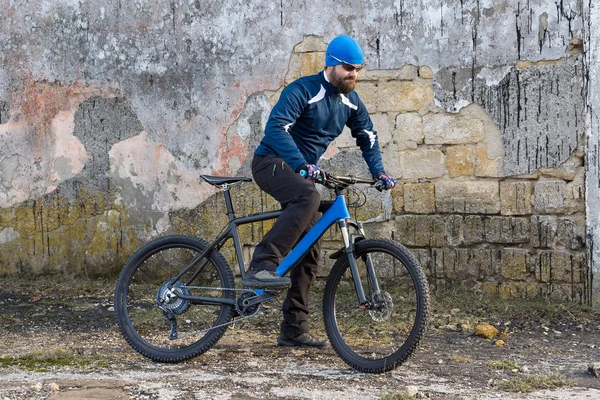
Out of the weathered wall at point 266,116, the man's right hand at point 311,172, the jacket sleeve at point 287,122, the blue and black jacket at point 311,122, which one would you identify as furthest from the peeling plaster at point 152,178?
the man's right hand at point 311,172

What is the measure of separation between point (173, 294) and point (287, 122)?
48.4 inches

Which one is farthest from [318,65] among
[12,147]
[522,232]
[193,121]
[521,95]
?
[12,147]

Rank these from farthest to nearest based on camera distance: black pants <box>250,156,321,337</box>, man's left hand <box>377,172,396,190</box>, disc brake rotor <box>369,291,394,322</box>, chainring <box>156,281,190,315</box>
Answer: chainring <box>156,281,190,315</box>
man's left hand <box>377,172,396,190</box>
black pants <box>250,156,321,337</box>
disc brake rotor <box>369,291,394,322</box>

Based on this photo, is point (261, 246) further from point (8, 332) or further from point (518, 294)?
point (518, 294)

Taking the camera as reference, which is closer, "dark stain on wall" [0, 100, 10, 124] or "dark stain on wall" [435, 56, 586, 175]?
"dark stain on wall" [435, 56, 586, 175]

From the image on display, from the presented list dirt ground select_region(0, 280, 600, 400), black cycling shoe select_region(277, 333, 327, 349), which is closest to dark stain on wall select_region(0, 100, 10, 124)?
dirt ground select_region(0, 280, 600, 400)

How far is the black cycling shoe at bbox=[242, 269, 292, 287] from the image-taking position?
4559mm

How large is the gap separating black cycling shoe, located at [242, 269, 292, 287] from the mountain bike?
0.07 meters

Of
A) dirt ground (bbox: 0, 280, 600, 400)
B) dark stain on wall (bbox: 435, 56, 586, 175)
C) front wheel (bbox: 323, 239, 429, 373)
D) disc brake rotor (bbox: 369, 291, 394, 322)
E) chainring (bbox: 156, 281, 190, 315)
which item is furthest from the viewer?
dark stain on wall (bbox: 435, 56, 586, 175)

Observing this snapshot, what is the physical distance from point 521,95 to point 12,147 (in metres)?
4.13

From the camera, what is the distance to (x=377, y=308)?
4.41 meters

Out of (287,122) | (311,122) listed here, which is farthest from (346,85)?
(287,122)

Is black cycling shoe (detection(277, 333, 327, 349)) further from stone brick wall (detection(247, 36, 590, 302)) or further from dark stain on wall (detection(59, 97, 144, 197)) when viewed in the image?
dark stain on wall (detection(59, 97, 144, 197))

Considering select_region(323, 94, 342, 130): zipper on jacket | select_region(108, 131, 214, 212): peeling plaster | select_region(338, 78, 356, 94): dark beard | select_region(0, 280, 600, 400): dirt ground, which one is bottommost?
select_region(0, 280, 600, 400): dirt ground
